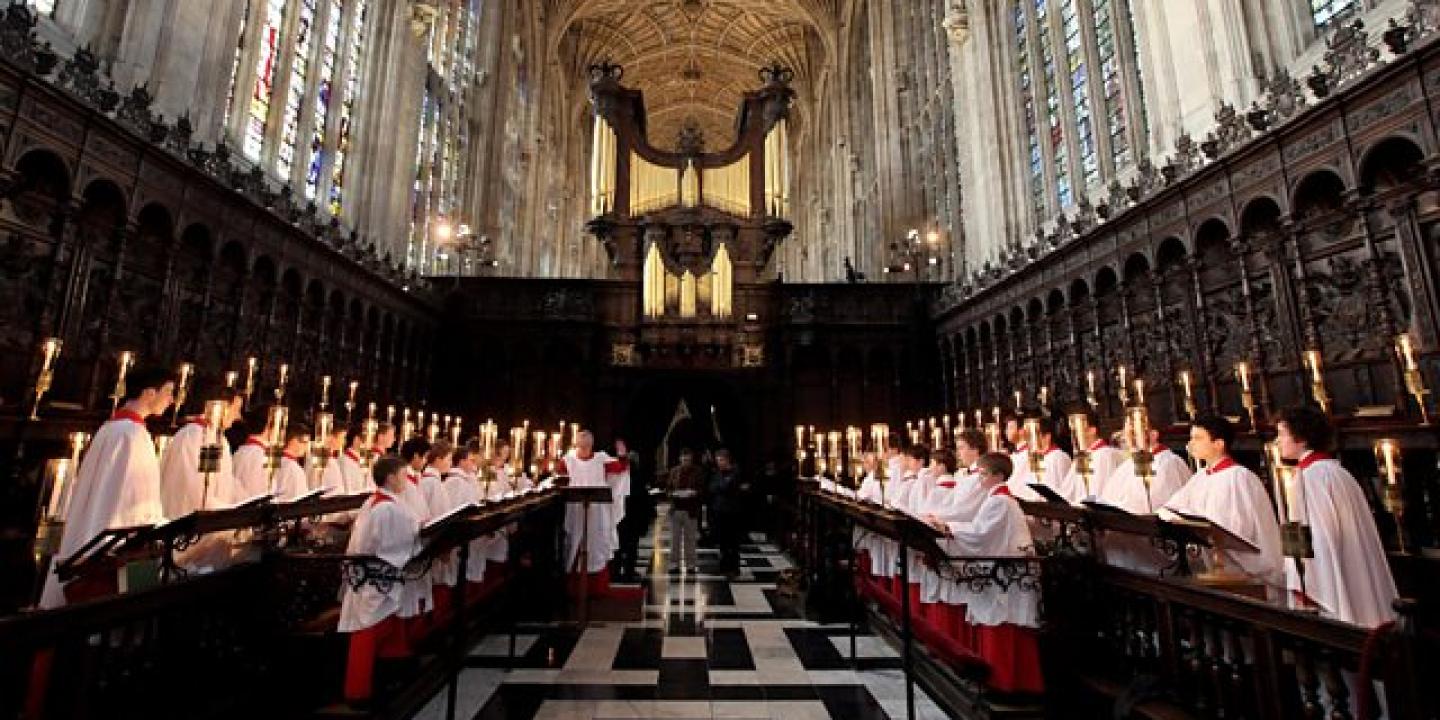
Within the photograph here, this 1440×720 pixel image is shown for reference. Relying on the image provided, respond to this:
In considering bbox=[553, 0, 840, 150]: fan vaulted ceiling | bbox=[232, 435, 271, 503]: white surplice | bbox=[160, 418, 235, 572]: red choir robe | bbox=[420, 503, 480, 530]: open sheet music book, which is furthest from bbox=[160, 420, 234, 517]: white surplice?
bbox=[553, 0, 840, 150]: fan vaulted ceiling

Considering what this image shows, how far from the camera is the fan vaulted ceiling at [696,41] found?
30.3 meters

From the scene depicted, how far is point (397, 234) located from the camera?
45.2 feet

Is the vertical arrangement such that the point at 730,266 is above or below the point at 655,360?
above

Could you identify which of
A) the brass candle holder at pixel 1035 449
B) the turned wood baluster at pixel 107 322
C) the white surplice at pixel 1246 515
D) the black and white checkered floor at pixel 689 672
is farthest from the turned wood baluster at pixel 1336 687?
the turned wood baluster at pixel 107 322

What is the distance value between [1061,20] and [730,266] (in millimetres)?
8579

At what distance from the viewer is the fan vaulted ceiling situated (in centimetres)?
3028

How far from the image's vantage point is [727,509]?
886 centimetres

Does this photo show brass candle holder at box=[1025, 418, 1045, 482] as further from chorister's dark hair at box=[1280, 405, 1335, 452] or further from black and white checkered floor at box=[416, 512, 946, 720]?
chorister's dark hair at box=[1280, 405, 1335, 452]

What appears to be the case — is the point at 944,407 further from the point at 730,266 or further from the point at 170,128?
the point at 170,128

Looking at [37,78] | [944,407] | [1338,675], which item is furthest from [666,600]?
[944,407]

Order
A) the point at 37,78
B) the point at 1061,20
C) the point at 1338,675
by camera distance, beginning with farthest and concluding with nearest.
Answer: the point at 1061,20 < the point at 37,78 < the point at 1338,675

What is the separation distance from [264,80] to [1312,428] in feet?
42.9

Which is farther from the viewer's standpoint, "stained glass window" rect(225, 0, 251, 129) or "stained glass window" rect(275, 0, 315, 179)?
"stained glass window" rect(275, 0, 315, 179)

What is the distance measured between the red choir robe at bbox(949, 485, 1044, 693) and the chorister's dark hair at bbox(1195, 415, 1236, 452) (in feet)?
3.93
